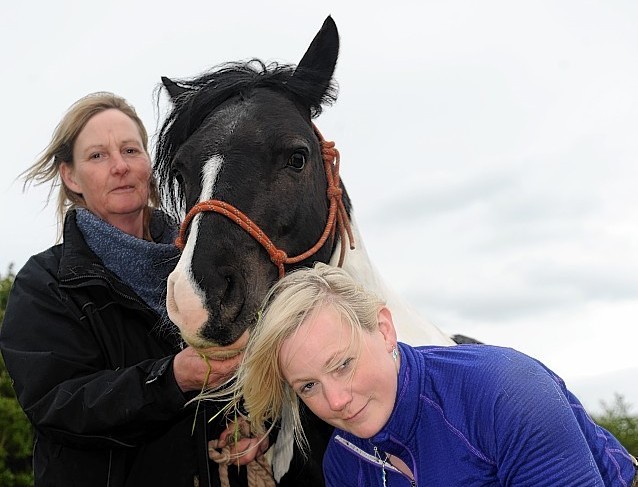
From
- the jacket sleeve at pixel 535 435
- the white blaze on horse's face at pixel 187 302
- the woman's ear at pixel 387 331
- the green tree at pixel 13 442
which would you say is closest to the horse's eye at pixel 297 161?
the white blaze on horse's face at pixel 187 302

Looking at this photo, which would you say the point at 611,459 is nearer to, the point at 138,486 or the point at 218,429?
the point at 218,429

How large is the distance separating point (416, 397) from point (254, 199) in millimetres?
939

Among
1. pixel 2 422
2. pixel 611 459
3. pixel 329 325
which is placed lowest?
pixel 2 422

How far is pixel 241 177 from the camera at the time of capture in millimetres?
2635

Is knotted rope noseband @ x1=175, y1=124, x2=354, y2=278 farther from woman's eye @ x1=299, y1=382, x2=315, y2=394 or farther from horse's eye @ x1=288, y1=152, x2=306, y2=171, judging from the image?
woman's eye @ x1=299, y1=382, x2=315, y2=394

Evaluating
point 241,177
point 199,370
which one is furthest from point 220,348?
point 241,177

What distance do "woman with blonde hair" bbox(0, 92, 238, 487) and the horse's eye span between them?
28.0 inches

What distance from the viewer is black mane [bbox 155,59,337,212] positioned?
9.98 feet

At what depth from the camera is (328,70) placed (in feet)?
10.6

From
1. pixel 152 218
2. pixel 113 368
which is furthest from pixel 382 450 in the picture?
pixel 152 218

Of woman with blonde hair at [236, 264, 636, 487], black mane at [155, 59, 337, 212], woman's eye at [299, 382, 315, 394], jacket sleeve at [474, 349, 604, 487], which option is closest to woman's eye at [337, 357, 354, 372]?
woman with blonde hair at [236, 264, 636, 487]

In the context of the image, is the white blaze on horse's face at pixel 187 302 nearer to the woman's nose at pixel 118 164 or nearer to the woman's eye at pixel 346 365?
the woman's eye at pixel 346 365

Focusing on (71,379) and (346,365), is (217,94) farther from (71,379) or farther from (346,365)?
(346,365)

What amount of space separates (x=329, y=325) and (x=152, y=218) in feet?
5.85
